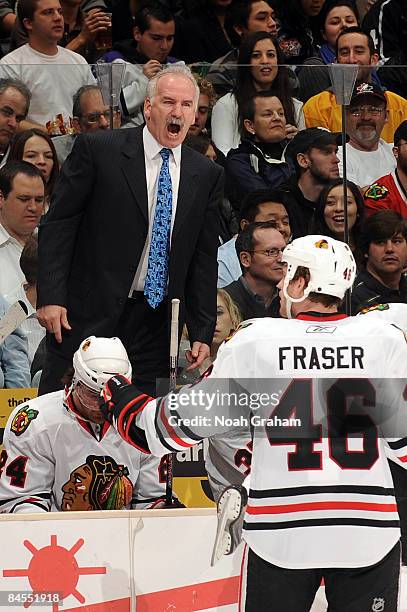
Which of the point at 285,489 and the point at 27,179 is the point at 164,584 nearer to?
the point at 285,489

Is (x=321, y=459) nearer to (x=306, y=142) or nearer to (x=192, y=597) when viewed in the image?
(x=192, y=597)

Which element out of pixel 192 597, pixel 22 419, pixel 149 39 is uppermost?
pixel 149 39

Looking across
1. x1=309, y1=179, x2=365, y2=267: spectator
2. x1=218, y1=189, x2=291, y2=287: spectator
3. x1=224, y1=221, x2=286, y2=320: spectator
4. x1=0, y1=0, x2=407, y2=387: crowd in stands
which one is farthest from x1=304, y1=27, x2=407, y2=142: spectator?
x1=224, y1=221, x2=286, y2=320: spectator

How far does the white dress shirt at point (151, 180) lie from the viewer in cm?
467

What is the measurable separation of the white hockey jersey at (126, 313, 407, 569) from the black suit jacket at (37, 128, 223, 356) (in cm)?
136

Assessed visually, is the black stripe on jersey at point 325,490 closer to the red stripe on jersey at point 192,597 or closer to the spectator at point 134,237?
the red stripe on jersey at point 192,597

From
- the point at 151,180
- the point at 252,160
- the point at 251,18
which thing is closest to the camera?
the point at 151,180

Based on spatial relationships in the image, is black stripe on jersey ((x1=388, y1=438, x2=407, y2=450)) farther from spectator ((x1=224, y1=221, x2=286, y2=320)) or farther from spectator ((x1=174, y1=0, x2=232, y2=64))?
spectator ((x1=174, y1=0, x2=232, y2=64))

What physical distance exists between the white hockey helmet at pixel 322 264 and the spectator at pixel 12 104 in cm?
199

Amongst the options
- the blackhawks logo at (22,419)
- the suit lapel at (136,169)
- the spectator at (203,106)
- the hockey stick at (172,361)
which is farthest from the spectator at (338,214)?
the blackhawks logo at (22,419)

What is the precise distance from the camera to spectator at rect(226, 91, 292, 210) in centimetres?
516

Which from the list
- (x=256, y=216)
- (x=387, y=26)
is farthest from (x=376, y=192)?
(x=387, y=26)

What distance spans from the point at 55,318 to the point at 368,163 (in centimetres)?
152

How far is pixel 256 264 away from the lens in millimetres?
5156
